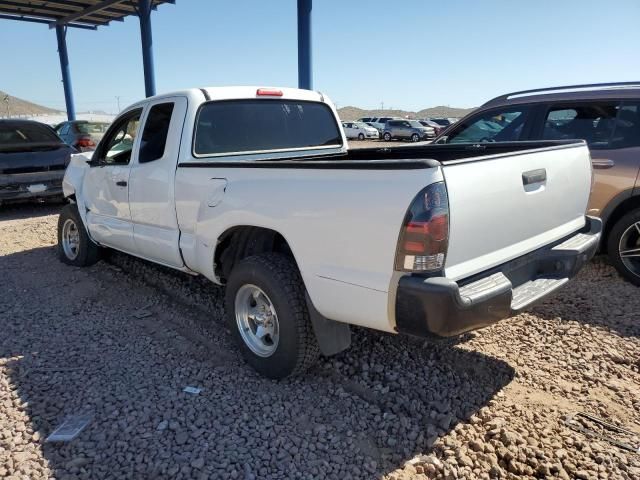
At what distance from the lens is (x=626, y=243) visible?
4777 mm

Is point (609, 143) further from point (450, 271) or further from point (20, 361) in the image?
point (20, 361)

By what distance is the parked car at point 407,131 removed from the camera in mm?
34531

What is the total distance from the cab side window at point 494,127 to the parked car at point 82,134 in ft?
28.4

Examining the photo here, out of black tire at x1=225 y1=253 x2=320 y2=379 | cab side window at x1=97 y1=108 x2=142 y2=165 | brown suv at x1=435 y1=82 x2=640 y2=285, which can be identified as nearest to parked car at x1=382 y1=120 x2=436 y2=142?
brown suv at x1=435 y1=82 x2=640 y2=285

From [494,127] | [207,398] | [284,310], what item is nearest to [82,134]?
[494,127]

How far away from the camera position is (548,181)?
301 cm

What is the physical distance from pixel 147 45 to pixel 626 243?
16.2 metres

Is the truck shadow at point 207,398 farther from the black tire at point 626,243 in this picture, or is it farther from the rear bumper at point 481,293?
the black tire at point 626,243

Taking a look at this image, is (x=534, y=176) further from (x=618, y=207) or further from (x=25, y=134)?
(x=25, y=134)

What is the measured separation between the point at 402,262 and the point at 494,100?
4.14m

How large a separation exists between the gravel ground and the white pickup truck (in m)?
0.42

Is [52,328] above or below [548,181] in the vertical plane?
below

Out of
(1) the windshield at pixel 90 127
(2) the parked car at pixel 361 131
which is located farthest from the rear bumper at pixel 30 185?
(2) the parked car at pixel 361 131

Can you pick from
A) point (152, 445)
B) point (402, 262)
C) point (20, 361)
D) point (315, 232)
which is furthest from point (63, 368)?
point (402, 262)
